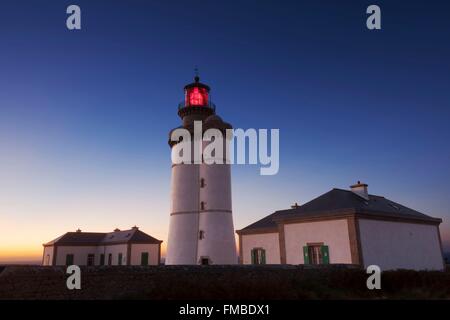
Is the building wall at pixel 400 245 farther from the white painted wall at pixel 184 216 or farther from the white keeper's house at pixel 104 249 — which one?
the white keeper's house at pixel 104 249

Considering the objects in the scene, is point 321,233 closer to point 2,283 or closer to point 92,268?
point 92,268

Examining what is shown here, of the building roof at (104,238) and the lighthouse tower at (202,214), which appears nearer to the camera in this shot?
the lighthouse tower at (202,214)

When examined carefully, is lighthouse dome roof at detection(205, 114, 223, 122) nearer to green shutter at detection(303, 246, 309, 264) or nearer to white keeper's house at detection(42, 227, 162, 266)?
green shutter at detection(303, 246, 309, 264)

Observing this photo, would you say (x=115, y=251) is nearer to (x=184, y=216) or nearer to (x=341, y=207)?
(x=184, y=216)

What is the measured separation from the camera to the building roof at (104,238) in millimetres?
37459

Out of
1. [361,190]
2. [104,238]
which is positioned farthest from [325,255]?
[104,238]

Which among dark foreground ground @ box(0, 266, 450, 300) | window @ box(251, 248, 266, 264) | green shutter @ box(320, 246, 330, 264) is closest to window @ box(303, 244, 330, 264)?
green shutter @ box(320, 246, 330, 264)

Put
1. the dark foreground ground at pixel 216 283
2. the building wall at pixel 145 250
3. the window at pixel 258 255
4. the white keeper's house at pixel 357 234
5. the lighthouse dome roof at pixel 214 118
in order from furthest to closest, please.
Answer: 1. the building wall at pixel 145 250
2. the lighthouse dome roof at pixel 214 118
3. the window at pixel 258 255
4. the white keeper's house at pixel 357 234
5. the dark foreground ground at pixel 216 283

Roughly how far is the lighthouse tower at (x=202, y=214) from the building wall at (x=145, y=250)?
41.2 feet

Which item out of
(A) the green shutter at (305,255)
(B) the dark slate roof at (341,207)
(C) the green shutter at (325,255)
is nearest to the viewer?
(C) the green shutter at (325,255)

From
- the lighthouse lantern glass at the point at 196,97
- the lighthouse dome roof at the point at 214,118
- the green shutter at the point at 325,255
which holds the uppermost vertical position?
the lighthouse lantern glass at the point at 196,97

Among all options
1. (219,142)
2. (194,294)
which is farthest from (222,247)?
(194,294)

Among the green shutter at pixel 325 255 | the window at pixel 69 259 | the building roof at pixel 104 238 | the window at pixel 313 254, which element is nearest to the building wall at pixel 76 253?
the window at pixel 69 259
